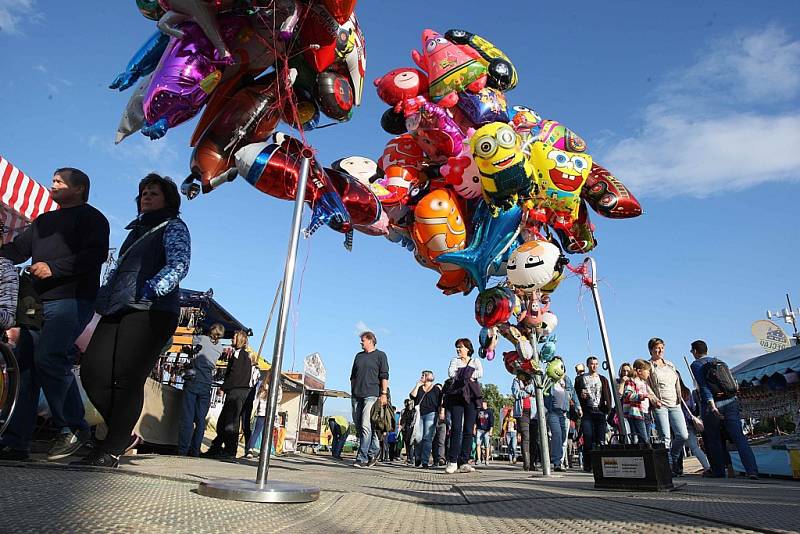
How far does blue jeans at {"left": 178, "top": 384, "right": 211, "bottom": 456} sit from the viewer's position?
575cm

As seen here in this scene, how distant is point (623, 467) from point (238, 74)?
3.85m

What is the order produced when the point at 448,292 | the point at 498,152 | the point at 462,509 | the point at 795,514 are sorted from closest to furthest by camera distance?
1. the point at 795,514
2. the point at 462,509
3. the point at 498,152
4. the point at 448,292

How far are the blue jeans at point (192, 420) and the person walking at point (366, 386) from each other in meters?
1.77

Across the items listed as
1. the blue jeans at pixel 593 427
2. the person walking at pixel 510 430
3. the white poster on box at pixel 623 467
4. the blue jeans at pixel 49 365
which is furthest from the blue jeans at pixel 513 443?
the blue jeans at pixel 49 365

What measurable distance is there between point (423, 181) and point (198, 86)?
3.09 metres

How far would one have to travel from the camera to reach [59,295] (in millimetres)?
2998

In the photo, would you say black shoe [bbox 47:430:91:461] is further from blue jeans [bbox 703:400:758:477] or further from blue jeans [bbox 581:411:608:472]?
blue jeans [bbox 581:411:608:472]

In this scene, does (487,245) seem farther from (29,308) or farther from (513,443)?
(513,443)

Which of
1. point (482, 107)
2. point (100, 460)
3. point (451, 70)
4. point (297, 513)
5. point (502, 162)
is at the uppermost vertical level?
point (451, 70)

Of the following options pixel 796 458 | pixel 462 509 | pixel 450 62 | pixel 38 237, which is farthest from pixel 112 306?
pixel 796 458

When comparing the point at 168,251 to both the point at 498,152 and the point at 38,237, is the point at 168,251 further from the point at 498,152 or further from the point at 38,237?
the point at 498,152

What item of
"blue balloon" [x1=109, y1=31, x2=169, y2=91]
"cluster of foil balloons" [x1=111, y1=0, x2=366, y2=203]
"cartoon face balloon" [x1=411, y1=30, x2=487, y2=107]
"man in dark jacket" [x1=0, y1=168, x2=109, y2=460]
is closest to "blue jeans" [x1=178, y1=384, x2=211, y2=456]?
"man in dark jacket" [x1=0, y1=168, x2=109, y2=460]

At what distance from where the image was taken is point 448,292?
19.6 ft

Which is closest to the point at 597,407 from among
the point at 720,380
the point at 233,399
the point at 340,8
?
the point at 720,380
